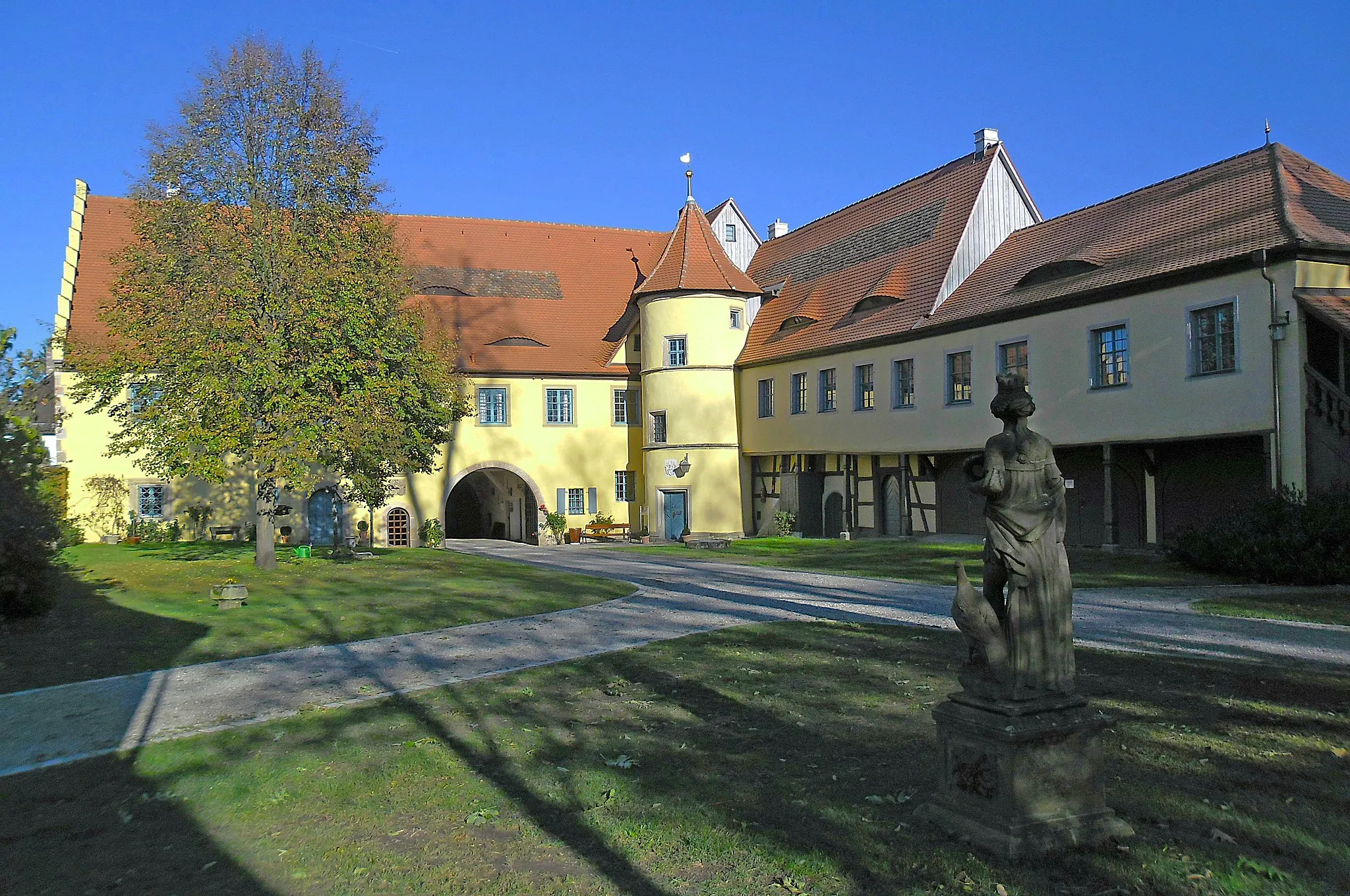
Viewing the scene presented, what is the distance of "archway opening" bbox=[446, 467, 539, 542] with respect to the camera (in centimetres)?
4106

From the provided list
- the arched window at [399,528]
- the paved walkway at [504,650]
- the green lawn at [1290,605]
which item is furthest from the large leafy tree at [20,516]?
the arched window at [399,528]

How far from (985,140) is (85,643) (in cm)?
2916

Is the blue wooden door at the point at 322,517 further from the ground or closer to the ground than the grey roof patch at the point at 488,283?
closer to the ground

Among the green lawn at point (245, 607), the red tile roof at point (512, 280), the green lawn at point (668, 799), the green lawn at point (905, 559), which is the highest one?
the red tile roof at point (512, 280)

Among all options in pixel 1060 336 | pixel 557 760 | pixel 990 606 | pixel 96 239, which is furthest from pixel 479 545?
pixel 990 606

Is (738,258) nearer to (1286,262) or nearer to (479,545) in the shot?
(479,545)

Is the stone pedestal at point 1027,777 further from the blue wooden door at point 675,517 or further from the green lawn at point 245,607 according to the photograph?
the blue wooden door at point 675,517

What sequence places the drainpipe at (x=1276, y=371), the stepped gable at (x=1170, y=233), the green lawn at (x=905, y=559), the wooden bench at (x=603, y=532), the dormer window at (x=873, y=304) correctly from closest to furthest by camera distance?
the green lawn at (x=905, y=559) < the drainpipe at (x=1276, y=371) < the stepped gable at (x=1170, y=233) < the dormer window at (x=873, y=304) < the wooden bench at (x=603, y=532)

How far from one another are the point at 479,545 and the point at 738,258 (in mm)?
16072

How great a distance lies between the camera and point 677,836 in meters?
5.88

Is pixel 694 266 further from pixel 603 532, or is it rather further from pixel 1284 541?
pixel 1284 541

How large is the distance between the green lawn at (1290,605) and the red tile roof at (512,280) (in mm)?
26442

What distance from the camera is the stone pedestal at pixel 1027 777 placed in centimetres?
532

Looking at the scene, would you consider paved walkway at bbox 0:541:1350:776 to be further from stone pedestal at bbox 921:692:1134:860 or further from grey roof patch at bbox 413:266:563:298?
grey roof patch at bbox 413:266:563:298
